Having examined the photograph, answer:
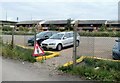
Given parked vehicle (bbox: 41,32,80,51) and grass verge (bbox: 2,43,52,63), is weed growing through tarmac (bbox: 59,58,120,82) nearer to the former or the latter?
grass verge (bbox: 2,43,52,63)

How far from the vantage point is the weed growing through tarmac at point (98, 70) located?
8423 millimetres

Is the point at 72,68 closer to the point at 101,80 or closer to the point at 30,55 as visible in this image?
the point at 101,80

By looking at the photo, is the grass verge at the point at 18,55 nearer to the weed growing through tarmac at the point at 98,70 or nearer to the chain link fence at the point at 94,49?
the chain link fence at the point at 94,49

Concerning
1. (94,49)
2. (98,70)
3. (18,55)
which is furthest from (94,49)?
(98,70)

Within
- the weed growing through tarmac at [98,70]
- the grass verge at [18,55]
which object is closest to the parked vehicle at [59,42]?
the grass verge at [18,55]

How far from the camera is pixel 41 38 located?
73.2 ft

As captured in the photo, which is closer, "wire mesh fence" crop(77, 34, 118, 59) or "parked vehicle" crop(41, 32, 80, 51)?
"wire mesh fence" crop(77, 34, 118, 59)

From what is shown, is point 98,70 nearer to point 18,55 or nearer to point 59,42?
point 18,55

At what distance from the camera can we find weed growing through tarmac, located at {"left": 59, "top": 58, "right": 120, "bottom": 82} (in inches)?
332

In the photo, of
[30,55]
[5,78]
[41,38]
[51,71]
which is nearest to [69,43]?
[41,38]

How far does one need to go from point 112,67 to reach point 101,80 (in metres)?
1.64

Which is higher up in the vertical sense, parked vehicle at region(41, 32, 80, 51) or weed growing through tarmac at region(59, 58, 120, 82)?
parked vehicle at region(41, 32, 80, 51)

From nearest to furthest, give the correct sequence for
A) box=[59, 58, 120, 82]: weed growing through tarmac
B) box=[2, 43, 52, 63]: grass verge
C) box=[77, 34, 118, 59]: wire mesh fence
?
box=[59, 58, 120, 82]: weed growing through tarmac → box=[2, 43, 52, 63]: grass verge → box=[77, 34, 118, 59]: wire mesh fence

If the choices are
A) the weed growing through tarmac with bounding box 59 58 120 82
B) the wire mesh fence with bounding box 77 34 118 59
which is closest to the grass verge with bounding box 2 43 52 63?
the wire mesh fence with bounding box 77 34 118 59
